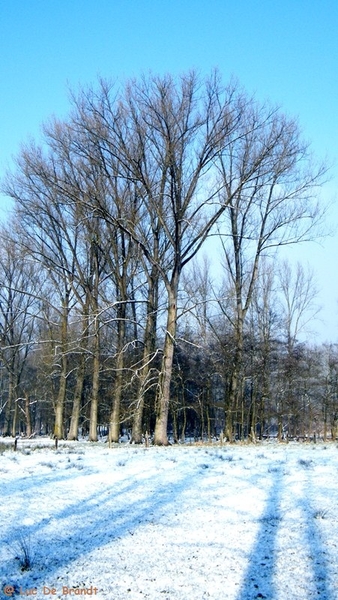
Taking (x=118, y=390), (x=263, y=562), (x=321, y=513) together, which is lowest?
(x=263, y=562)

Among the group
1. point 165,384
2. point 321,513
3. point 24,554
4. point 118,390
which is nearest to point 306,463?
point 321,513

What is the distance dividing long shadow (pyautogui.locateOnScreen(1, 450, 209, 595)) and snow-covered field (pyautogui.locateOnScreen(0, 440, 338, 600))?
13mm

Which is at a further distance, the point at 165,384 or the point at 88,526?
the point at 165,384

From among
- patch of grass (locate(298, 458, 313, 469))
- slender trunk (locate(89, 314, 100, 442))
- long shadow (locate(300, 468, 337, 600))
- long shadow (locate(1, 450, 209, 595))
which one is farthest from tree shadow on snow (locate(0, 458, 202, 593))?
slender trunk (locate(89, 314, 100, 442))

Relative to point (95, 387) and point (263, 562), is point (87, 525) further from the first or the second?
point (95, 387)

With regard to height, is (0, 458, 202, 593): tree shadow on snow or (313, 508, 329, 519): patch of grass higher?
(313, 508, 329, 519): patch of grass

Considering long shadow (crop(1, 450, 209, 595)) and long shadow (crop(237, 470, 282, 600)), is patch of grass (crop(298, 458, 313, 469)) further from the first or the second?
long shadow (crop(237, 470, 282, 600))

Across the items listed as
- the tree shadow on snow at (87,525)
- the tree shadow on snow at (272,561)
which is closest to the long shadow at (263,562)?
the tree shadow on snow at (272,561)

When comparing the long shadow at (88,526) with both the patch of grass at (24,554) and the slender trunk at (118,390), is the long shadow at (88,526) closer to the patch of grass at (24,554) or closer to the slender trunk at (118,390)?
the patch of grass at (24,554)

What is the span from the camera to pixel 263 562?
4.83 m

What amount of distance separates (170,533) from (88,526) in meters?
1.01

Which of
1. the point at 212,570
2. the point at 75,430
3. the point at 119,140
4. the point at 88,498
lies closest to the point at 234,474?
the point at 88,498

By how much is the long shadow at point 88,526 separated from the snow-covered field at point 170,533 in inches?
0.5

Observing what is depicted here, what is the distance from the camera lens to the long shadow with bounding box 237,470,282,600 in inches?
166
